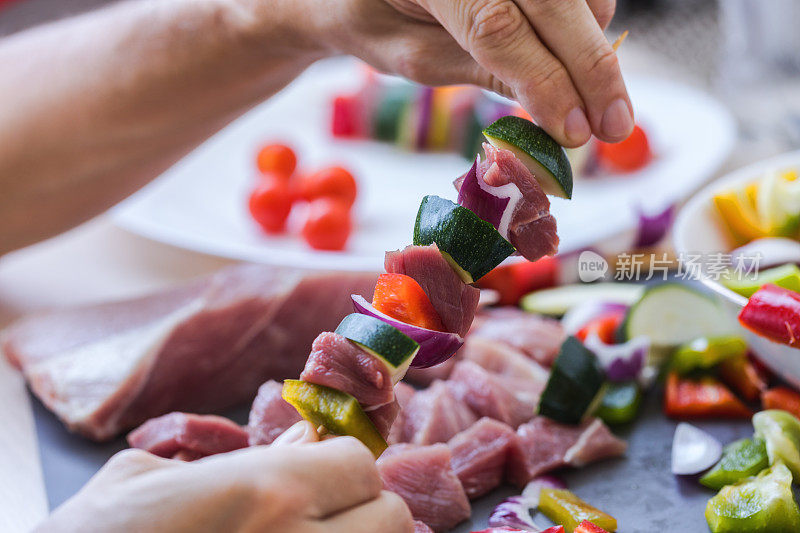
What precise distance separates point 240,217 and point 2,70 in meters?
0.97

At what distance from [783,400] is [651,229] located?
3.01 feet

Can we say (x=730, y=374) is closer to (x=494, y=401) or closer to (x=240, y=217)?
(x=494, y=401)

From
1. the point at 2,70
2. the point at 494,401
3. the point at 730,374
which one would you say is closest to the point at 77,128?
the point at 2,70

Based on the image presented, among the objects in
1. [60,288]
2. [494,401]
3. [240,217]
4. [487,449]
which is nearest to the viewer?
[487,449]

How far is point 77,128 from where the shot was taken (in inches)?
89.5

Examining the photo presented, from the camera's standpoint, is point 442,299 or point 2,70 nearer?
point 442,299

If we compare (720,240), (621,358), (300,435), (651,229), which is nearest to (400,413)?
(621,358)

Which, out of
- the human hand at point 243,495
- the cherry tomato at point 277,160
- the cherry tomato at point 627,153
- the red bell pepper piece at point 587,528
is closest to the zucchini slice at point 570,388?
the red bell pepper piece at point 587,528

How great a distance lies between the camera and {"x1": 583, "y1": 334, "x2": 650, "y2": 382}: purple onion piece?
76.2 inches

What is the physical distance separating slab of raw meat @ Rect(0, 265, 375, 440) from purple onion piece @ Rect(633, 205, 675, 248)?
0.91m

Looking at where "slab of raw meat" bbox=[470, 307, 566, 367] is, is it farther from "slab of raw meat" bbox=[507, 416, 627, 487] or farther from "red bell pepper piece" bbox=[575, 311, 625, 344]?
"slab of raw meat" bbox=[507, 416, 627, 487]

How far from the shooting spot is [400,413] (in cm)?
182

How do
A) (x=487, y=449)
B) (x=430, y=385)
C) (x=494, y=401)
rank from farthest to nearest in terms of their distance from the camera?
(x=430, y=385)
(x=494, y=401)
(x=487, y=449)

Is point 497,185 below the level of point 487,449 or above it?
above
